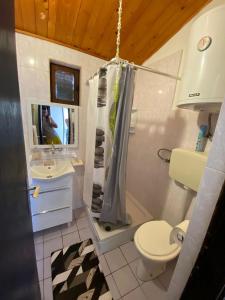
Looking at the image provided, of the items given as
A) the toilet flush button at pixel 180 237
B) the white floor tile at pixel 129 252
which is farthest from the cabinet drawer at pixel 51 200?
the toilet flush button at pixel 180 237

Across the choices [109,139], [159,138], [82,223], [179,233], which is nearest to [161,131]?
[159,138]

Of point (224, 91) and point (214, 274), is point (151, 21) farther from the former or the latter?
point (214, 274)

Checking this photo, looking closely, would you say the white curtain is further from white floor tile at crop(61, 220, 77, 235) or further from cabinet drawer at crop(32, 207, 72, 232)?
white floor tile at crop(61, 220, 77, 235)

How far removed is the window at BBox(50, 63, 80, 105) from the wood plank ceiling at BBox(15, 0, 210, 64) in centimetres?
29

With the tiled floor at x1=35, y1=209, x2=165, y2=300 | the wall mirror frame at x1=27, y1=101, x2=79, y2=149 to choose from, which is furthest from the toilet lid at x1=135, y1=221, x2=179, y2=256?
the wall mirror frame at x1=27, y1=101, x2=79, y2=149

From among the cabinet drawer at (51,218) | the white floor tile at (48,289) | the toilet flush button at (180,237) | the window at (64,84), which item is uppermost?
the window at (64,84)

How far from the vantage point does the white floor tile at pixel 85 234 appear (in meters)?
1.75

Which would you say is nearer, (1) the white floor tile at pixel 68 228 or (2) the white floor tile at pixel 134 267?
(2) the white floor tile at pixel 134 267

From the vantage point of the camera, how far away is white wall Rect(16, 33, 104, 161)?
149 centimetres

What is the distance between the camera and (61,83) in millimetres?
1826

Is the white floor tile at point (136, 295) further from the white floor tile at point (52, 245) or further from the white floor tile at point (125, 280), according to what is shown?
the white floor tile at point (52, 245)

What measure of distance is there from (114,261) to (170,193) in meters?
0.97

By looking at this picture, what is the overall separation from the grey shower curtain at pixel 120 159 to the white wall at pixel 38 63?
0.83 m

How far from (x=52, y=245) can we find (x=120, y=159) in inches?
51.1
